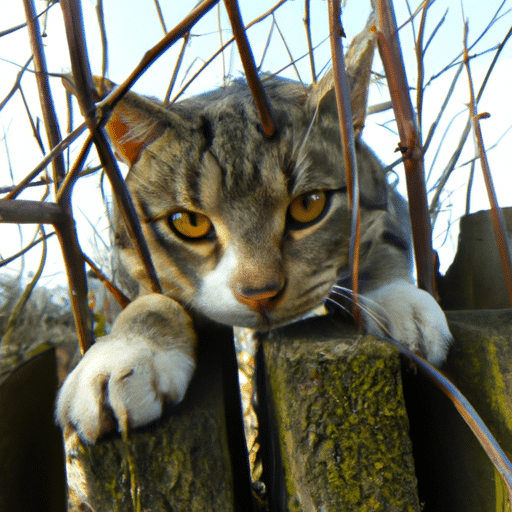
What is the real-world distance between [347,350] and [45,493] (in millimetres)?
646

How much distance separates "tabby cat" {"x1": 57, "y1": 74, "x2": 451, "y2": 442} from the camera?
2.56ft

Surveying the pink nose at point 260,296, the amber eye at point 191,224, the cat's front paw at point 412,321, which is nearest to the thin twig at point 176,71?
the amber eye at point 191,224

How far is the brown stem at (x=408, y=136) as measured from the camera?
784 mm

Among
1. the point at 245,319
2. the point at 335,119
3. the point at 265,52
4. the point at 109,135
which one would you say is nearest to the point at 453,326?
the point at 245,319

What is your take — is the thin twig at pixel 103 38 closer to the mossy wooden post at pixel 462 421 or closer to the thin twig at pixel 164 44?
the thin twig at pixel 164 44

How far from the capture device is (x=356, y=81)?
91cm

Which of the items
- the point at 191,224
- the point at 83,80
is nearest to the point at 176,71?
the point at 191,224

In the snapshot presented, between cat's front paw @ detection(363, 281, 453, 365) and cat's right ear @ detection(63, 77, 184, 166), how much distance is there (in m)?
0.56

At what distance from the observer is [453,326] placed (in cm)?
75

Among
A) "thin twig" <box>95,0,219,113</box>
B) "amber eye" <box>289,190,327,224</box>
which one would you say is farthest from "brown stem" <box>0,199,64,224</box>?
"amber eye" <box>289,190,327,224</box>

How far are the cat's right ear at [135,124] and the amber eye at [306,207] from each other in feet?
1.00

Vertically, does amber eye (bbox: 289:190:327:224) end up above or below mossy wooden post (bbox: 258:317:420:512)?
above

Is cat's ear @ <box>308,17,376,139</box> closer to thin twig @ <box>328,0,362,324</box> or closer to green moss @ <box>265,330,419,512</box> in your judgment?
thin twig @ <box>328,0,362,324</box>

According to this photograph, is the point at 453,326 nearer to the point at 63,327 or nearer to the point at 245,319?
the point at 245,319
